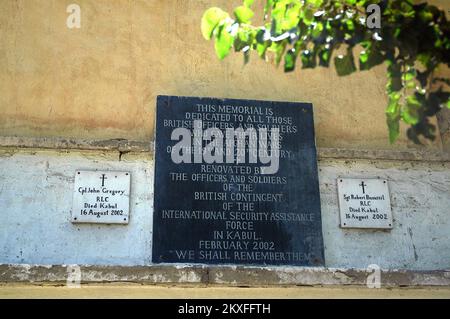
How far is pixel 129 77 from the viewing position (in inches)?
264

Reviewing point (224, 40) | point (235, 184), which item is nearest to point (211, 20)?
point (224, 40)

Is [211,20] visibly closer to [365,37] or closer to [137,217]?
[365,37]

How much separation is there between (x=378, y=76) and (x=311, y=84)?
0.73 meters

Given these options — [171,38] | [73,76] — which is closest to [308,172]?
[171,38]

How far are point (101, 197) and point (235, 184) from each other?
1.15 m

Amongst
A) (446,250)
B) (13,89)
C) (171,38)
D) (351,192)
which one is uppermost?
(171,38)

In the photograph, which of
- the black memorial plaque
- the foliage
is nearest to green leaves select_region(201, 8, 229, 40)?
the foliage

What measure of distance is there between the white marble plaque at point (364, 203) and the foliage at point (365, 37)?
2.18 meters

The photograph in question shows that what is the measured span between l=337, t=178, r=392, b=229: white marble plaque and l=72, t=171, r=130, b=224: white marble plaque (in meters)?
1.91

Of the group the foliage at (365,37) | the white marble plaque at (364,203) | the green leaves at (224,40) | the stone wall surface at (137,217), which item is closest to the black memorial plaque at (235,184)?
the stone wall surface at (137,217)

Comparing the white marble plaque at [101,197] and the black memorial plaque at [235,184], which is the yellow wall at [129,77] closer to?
the black memorial plaque at [235,184]

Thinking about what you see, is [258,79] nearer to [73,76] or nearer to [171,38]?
[171,38]

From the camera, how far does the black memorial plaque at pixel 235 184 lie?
5941mm
